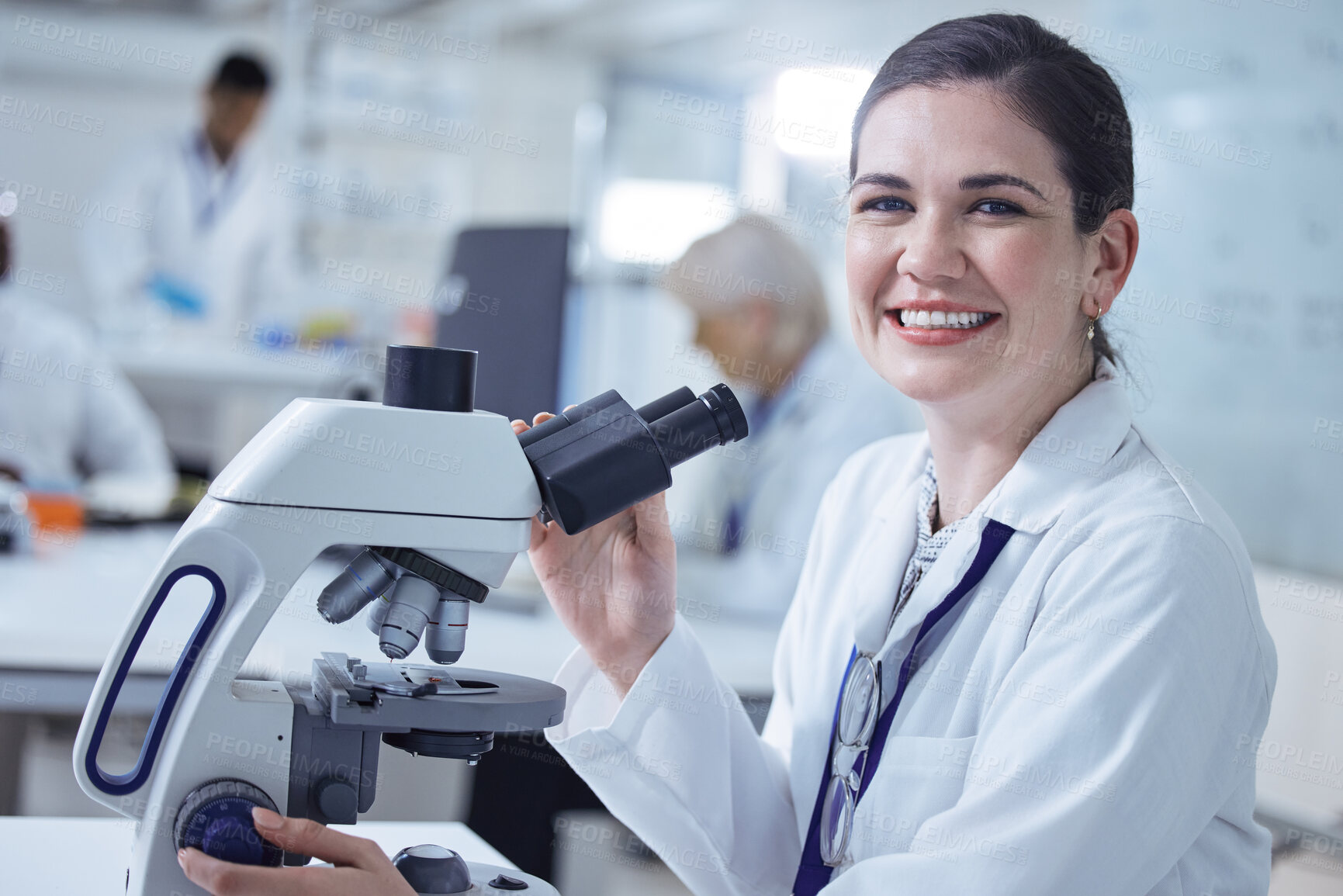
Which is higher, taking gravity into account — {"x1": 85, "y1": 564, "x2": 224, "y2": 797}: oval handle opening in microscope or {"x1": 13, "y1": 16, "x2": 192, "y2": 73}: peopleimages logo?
{"x1": 13, "y1": 16, "x2": 192, "y2": 73}: peopleimages logo

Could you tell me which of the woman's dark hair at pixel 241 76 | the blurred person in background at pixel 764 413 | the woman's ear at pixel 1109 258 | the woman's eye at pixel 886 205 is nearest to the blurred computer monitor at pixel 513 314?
the blurred person in background at pixel 764 413

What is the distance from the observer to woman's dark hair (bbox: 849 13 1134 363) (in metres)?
1.09

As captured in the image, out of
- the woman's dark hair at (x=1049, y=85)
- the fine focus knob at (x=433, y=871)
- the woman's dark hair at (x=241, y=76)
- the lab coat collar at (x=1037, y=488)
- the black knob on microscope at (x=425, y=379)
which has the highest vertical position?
the woman's dark hair at (x=241, y=76)

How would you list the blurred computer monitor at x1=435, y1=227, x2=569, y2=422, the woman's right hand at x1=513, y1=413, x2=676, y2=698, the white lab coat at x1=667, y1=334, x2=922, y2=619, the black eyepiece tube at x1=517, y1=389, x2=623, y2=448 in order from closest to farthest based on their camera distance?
the black eyepiece tube at x1=517, y1=389, x2=623, y2=448, the woman's right hand at x1=513, y1=413, x2=676, y2=698, the blurred computer monitor at x1=435, y1=227, x2=569, y2=422, the white lab coat at x1=667, y1=334, x2=922, y2=619

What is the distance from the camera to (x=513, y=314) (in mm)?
2189

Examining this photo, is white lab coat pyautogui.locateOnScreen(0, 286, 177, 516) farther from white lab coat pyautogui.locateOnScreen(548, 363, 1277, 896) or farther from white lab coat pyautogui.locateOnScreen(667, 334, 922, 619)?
white lab coat pyautogui.locateOnScreen(548, 363, 1277, 896)

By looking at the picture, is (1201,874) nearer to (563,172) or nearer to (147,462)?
(147,462)

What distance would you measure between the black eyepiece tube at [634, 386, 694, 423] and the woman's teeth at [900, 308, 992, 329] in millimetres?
297

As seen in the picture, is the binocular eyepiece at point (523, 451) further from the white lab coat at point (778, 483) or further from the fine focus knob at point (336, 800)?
the white lab coat at point (778, 483)

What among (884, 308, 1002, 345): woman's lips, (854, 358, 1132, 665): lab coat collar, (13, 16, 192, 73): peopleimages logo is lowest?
(854, 358, 1132, 665): lab coat collar

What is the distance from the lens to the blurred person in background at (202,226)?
16.7 ft

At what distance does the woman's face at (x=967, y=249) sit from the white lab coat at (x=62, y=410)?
7.45 ft

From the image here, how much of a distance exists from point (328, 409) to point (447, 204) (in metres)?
5.74

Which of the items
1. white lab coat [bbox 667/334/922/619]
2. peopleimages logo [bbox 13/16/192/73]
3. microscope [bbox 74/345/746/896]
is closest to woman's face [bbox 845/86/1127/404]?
microscope [bbox 74/345/746/896]
